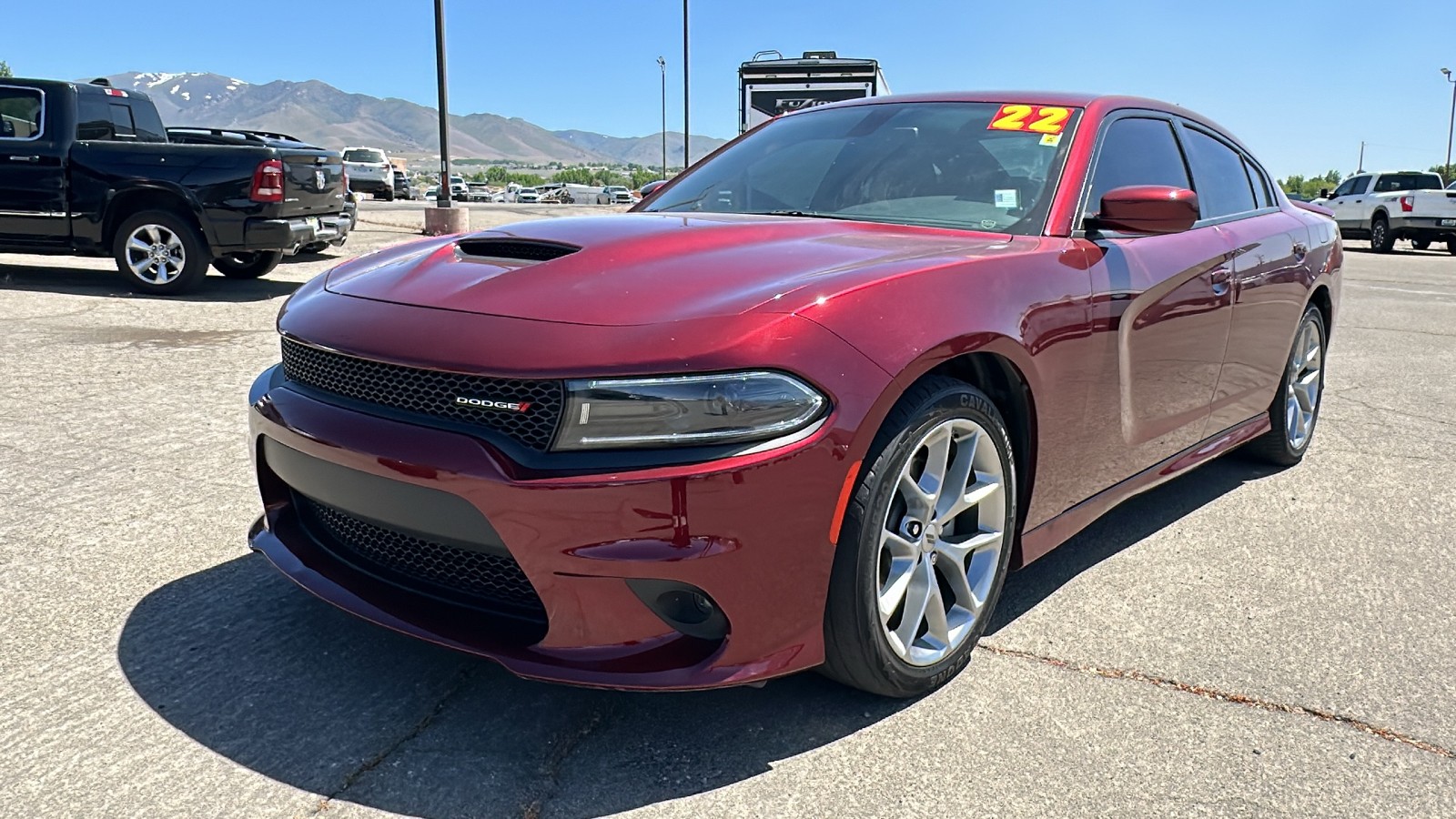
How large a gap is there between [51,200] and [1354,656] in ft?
32.3

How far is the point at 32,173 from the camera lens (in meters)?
9.10

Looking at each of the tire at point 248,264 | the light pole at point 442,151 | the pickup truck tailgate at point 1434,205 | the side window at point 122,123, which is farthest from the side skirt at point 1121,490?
the pickup truck tailgate at point 1434,205

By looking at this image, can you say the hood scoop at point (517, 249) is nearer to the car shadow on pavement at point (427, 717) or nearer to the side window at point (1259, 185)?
the car shadow on pavement at point (427, 717)

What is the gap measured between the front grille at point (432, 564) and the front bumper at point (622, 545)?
1.5 inches

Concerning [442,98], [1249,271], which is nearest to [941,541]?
[1249,271]

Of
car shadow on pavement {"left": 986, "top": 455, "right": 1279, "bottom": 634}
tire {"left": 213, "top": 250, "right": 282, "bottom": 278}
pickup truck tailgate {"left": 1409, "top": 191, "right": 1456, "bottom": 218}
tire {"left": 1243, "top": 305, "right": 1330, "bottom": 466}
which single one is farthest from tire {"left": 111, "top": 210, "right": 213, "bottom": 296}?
pickup truck tailgate {"left": 1409, "top": 191, "right": 1456, "bottom": 218}

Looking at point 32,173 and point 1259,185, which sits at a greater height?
point 32,173

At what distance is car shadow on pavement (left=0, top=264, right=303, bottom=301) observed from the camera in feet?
29.9

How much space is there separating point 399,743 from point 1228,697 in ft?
6.34

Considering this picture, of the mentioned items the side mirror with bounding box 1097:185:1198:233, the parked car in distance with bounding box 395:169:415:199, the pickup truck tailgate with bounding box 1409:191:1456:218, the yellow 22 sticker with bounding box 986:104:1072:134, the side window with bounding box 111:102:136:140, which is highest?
the parked car in distance with bounding box 395:169:415:199

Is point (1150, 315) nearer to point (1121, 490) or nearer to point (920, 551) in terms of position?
point (1121, 490)

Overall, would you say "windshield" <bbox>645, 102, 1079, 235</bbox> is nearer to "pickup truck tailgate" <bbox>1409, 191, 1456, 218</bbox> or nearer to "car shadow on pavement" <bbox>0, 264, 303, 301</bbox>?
"car shadow on pavement" <bbox>0, 264, 303, 301</bbox>

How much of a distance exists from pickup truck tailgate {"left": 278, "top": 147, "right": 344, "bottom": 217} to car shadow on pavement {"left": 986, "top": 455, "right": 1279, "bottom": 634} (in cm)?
744

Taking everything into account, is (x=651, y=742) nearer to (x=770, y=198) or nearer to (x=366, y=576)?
(x=366, y=576)
